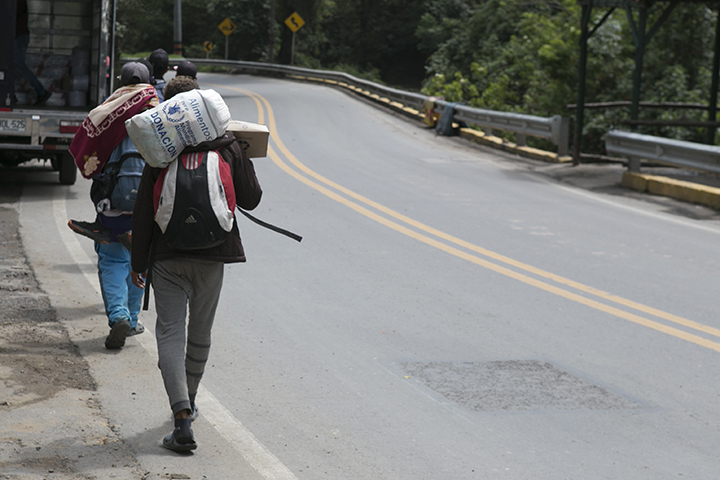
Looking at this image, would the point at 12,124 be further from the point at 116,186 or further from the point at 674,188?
the point at 674,188

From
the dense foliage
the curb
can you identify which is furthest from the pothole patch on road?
the dense foliage

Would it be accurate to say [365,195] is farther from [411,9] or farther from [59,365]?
[411,9]

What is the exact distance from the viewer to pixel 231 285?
7691mm

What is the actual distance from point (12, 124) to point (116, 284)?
21.5ft

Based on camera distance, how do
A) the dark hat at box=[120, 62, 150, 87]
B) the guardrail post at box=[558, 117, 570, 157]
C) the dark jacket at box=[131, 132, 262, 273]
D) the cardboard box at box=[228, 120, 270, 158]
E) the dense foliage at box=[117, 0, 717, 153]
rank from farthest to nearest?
the dense foliage at box=[117, 0, 717, 153] < the guardrail post at box=[558, 117, 570, 157] < the dark hat at box=[120, 62, 150, 87] < the cardboard box at box=[228, 120, 270, 158] < the dark jacket at box=[131, 132, 262, 273]

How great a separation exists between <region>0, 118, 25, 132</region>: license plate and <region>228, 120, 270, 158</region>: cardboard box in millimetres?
7957

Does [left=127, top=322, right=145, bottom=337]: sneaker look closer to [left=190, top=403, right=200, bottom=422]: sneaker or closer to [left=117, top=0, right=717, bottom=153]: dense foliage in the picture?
[left=190, top=403, right=200, bottom=422]: sneaker

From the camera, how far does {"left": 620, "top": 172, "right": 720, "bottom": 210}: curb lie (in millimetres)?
12695

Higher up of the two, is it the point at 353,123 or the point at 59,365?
the point at 353,123

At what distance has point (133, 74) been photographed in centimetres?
578

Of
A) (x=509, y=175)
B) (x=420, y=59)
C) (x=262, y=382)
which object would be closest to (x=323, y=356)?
(x=262, y=382)

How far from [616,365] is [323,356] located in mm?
2009

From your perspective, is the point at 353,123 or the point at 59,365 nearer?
the point at 59,365

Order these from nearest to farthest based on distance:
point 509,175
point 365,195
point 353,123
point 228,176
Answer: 1. point 228,176
2. point 365,195
3. point 509,175
4. point 353,123
